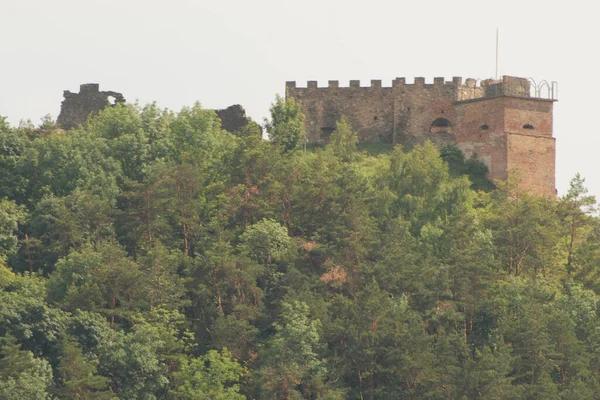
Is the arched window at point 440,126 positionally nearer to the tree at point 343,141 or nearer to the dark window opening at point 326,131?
the tree at point 343,141

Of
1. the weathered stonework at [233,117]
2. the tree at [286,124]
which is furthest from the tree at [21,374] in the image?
the weathered stonework at [233,117]

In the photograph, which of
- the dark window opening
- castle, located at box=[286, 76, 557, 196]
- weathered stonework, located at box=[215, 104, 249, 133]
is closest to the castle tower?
castle, located at box=[286, 76, 557, 196]

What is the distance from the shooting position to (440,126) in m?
87.1

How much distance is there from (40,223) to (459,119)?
19363mm

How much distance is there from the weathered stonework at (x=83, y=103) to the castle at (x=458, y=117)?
8.03m

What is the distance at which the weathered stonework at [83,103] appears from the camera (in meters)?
89.4

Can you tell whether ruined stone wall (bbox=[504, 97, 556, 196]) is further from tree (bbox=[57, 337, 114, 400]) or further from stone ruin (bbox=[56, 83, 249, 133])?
tree (bbox=[57, 337, 114, 400])

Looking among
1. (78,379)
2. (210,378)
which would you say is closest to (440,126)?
(210,378)

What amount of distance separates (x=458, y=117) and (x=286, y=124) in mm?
7457

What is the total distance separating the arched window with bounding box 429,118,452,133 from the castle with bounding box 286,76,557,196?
2 cm

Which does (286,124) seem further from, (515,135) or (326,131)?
(515,135)

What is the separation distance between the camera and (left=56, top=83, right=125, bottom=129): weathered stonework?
89.4 m

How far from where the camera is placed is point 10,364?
6556 cm

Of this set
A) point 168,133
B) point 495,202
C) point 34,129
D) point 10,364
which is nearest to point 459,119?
point 495,202
